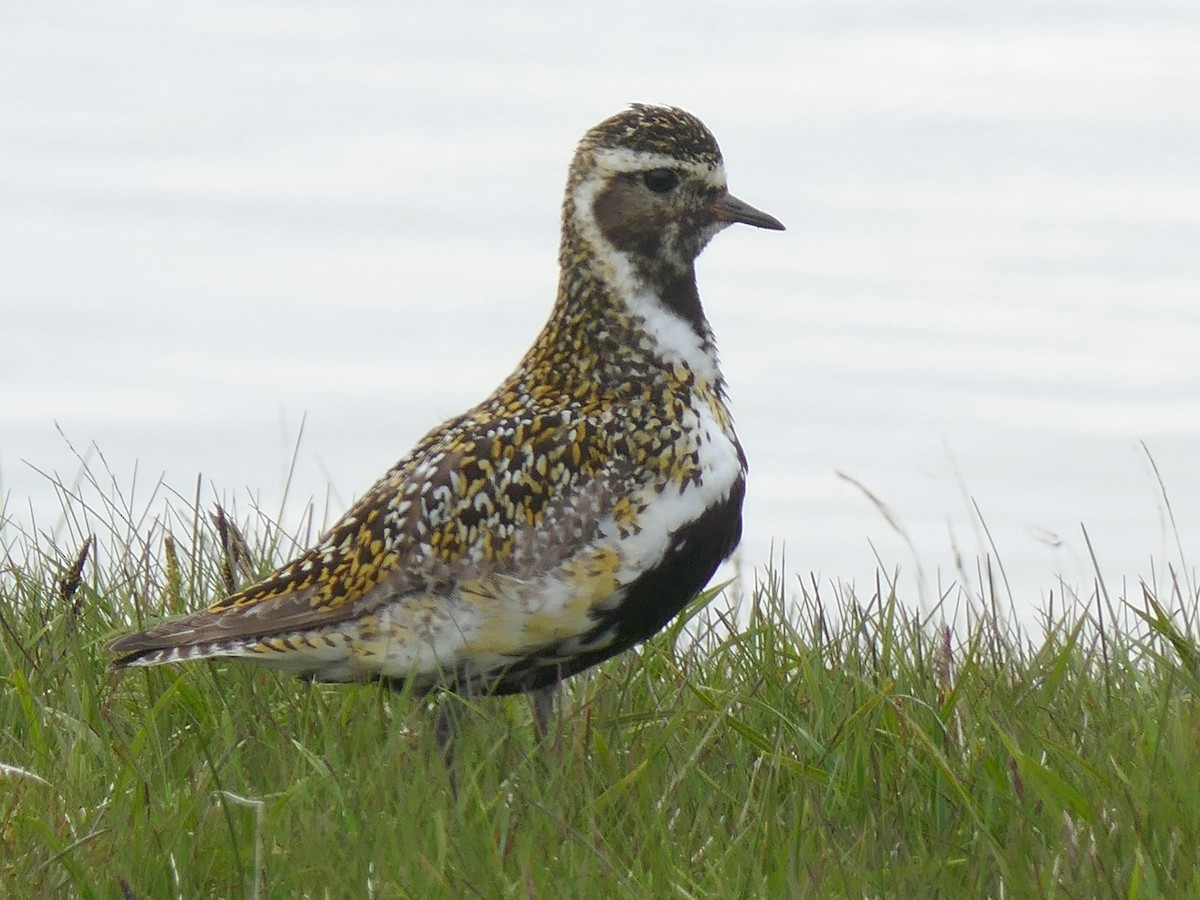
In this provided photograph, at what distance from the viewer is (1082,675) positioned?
21.4 ft

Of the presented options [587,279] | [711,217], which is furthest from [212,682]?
[711,217]

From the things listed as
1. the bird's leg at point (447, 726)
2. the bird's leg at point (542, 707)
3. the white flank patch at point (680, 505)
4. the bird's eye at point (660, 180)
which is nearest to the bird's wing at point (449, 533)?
the white flank patch at point (680, 505)

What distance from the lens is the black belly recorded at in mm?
6055

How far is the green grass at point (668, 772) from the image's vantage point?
5.04 meters

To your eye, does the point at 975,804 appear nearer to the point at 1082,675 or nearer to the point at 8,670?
the point at 1082,675

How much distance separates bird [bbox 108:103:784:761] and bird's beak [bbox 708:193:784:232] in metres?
0.08

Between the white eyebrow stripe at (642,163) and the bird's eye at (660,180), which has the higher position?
the white eyebrow stripe at (642,163)

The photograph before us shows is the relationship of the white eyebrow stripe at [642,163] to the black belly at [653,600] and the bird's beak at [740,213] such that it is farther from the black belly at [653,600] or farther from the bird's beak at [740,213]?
the black belly at [653,600]

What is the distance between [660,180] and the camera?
264 inches

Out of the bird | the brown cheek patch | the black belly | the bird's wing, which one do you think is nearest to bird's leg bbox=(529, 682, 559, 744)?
the bird

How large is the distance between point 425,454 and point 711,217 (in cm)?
127

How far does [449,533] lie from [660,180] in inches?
57.0

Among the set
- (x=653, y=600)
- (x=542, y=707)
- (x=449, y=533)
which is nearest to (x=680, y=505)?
(x=653, y=600)

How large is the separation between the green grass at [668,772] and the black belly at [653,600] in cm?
17
